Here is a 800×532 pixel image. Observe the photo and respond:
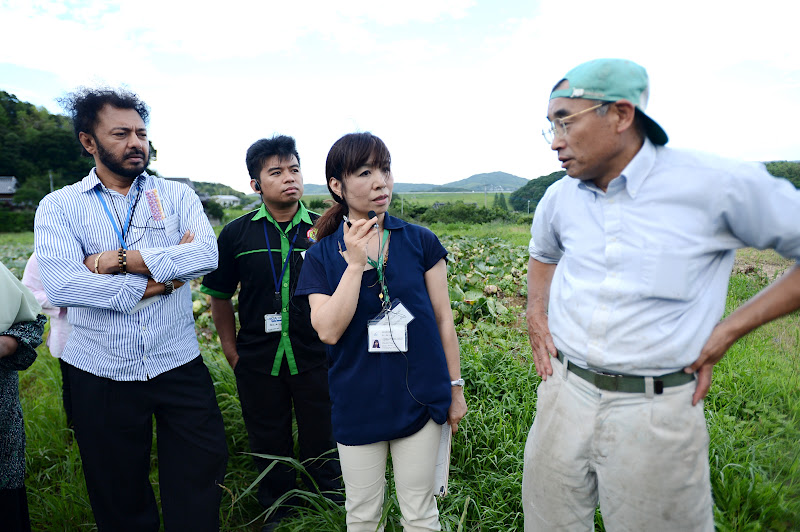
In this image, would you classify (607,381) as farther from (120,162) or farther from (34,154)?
(34,154)

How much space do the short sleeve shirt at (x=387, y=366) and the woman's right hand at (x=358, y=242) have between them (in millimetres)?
158

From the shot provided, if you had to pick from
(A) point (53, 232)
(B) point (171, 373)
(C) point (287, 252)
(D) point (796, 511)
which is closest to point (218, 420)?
(B) point (171, 373)

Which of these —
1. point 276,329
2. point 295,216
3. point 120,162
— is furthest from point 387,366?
point 120,162

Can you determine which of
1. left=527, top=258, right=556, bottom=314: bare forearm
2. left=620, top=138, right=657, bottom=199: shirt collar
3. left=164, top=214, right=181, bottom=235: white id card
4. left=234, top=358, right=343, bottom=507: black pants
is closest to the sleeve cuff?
left=164, top=214, right=181, bottom=235: white id card

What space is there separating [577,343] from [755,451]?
1.96 metres

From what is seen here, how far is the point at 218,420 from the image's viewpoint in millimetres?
2408

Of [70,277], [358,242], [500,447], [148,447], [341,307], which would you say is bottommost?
[500,447]

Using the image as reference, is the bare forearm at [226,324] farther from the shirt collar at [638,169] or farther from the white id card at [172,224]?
the shirt collar at [638,169]

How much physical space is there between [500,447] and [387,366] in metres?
1.47

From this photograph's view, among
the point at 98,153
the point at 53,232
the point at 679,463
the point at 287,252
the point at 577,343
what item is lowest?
the point at 679,463

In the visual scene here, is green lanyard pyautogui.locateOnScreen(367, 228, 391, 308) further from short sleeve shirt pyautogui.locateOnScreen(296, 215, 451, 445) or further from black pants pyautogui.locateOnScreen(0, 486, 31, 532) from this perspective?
black pants pyautogui.locateOnScreen(0, 486, 31, 532)

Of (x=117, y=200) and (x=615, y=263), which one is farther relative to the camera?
(x=117, y=200)

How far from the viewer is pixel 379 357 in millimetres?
1801

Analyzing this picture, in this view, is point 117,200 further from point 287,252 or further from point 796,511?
point 796,511
